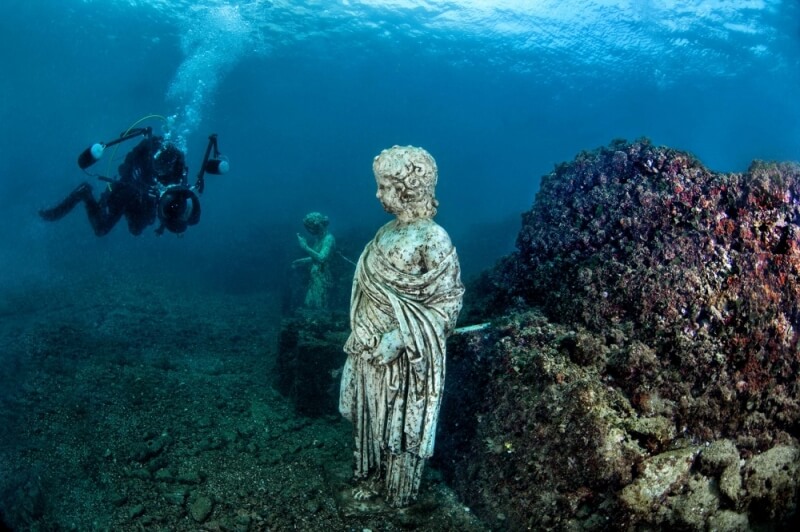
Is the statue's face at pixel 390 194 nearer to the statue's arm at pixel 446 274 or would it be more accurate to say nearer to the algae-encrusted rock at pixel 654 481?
the statue's arm at pixel 446 274

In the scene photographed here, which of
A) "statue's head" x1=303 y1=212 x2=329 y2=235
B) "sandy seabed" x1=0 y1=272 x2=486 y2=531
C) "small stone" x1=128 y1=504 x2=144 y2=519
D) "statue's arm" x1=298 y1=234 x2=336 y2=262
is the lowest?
"small stone" x1=128 y1=504 x2=144 y2=519

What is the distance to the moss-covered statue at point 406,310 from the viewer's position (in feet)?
11.7

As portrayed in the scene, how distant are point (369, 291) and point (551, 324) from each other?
1875 millimetres

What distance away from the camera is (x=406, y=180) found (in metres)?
3.57

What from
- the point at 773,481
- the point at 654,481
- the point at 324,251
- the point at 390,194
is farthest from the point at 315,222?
the point at 773,481

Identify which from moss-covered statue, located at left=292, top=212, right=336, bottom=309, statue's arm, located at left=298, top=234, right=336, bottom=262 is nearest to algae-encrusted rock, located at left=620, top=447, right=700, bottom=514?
statue's arm, located at left=298, top=234, right=336, bottom=262

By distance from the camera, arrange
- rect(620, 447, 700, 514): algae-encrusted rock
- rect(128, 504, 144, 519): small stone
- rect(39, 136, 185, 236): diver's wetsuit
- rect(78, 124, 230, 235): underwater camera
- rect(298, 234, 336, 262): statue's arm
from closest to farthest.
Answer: rect(620, 447, 700, 514): algae-encrusted rock, rect(128, 504, 144, 519): small stone, rect(78, 124, 230, 235): underwater camera, rect(39, 136, 185, 236): diver's wetsuit, rect(298, 234, 336, 262): statue's arm

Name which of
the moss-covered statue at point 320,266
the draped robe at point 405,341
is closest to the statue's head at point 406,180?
the draped robe at point 405,341

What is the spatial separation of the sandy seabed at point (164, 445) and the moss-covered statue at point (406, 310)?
915 mm

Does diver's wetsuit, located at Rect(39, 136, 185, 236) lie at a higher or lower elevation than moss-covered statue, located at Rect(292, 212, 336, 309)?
higher

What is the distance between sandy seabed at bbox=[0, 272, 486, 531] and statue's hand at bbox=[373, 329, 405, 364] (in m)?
1.51

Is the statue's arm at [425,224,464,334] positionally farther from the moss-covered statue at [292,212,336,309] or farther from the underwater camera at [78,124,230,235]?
the moss-covered statue at [292,212,336,309]

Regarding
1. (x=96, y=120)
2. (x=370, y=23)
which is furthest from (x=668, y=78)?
(x=96, y=120)

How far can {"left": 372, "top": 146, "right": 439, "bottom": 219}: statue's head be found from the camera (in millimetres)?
3564
